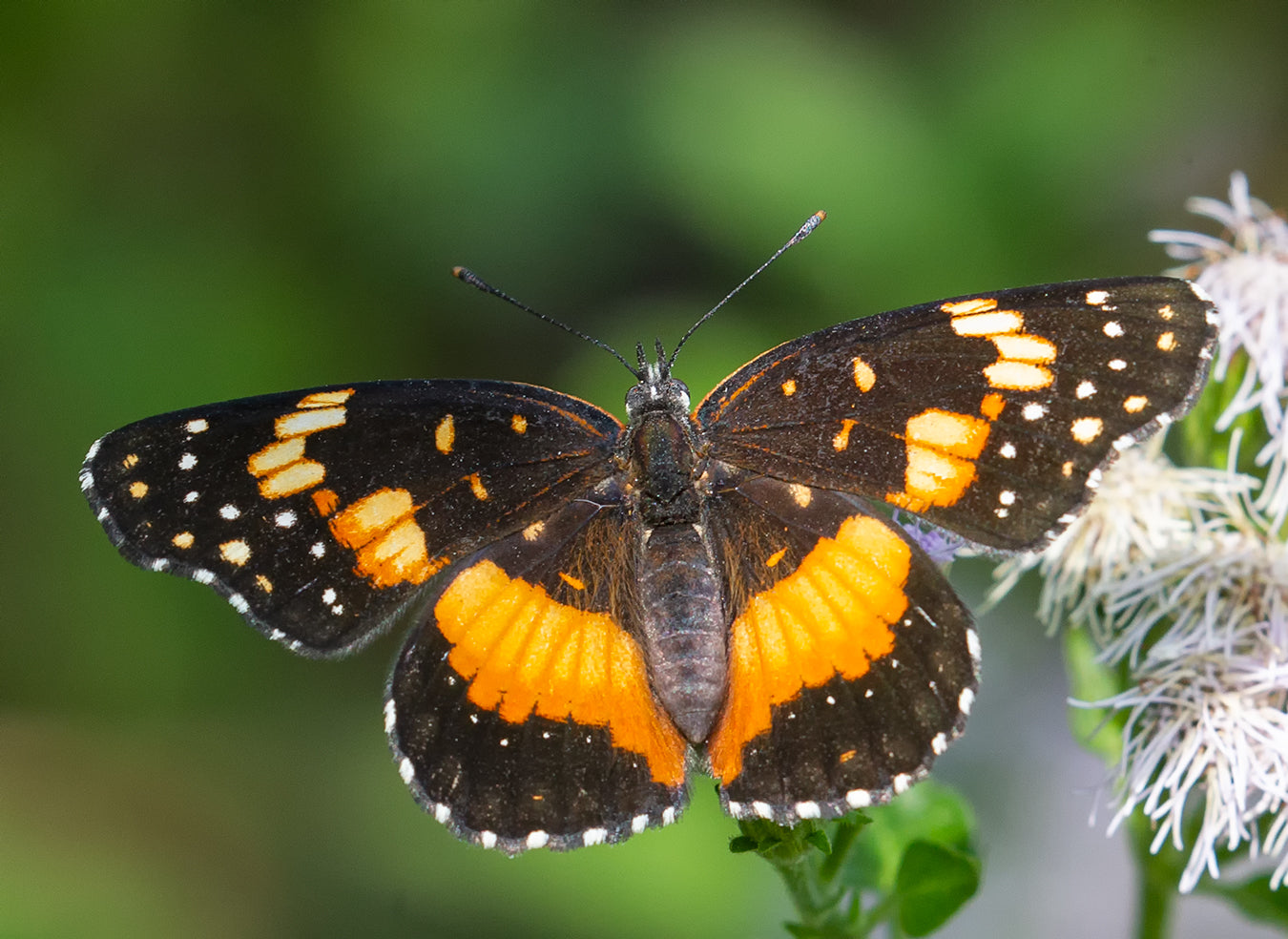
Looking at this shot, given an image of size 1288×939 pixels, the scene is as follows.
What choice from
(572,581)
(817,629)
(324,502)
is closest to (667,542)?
(572,581)

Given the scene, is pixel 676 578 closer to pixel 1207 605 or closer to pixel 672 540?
pixel 672 540

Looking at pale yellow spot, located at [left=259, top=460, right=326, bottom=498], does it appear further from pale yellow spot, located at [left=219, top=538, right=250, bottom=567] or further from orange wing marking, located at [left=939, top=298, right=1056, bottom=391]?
orange wing marking, located at [left=939, top=298, right=1056, bottom=391]

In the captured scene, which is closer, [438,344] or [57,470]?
[57,470]

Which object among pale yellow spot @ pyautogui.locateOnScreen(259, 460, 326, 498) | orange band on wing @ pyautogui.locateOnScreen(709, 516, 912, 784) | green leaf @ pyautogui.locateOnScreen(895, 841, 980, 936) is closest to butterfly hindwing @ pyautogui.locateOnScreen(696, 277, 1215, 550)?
orange band on wing @ pyautogui.locateOnScreen(709, 516, 912, 784)

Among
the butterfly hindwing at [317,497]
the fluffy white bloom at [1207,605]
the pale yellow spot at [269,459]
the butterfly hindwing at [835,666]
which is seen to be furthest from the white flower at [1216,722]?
the pale yellow spot at [269,459]

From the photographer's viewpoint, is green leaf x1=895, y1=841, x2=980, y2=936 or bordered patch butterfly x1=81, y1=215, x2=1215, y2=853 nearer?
bordered patch butterfly x1=81, y1=215, x2=1215, y2=853

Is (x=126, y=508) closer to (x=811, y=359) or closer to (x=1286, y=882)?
(x=811, y=359)

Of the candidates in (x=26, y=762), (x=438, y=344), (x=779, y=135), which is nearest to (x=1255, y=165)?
(x=779, y=135)
